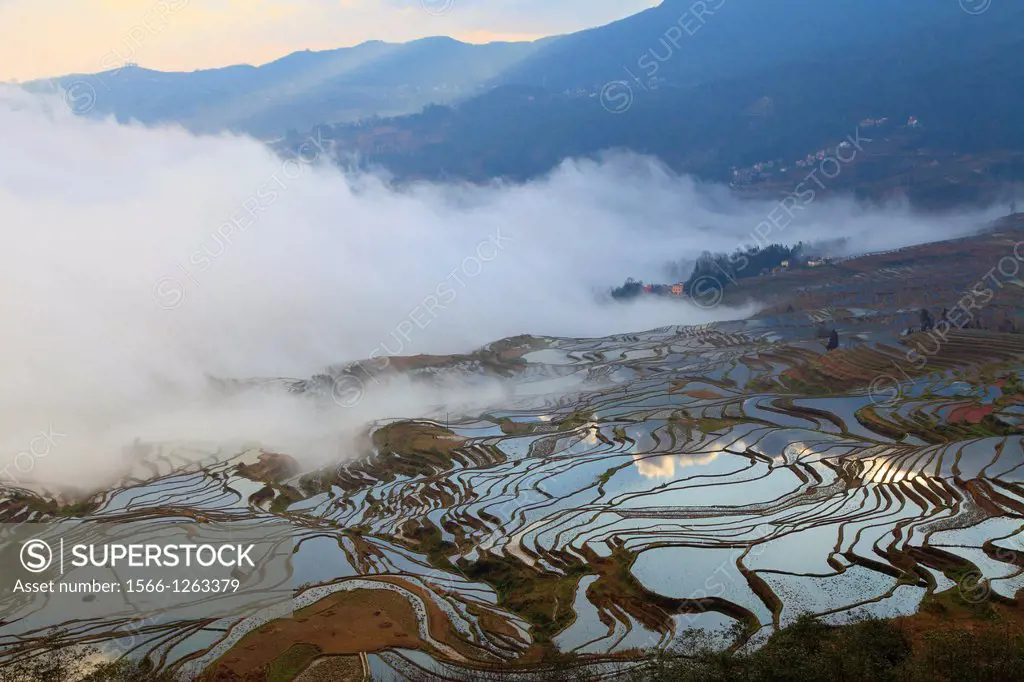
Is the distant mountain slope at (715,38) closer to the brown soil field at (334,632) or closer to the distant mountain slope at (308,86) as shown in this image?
the distant mountain slope at (308,86)

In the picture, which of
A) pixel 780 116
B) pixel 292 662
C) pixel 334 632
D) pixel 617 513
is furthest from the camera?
pixel 780 116

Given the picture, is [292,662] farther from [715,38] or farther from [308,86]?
[715,38]

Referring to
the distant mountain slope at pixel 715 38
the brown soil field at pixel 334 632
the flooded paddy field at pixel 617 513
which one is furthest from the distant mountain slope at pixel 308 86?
the brown soil field at pixel 334 632

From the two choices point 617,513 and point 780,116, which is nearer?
point 617,513

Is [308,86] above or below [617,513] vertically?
above

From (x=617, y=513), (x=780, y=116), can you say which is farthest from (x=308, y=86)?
(x=617, y=513)

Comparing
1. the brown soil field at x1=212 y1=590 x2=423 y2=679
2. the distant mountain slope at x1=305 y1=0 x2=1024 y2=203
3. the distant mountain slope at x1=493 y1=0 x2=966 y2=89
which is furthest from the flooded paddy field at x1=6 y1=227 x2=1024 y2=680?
the distant mountain slope at x1=493 y1=0 x2=966 y2=89
